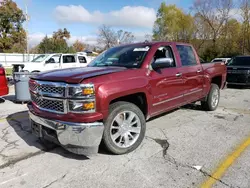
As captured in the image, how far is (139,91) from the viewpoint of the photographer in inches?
158

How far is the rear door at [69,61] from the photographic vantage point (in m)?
14.5

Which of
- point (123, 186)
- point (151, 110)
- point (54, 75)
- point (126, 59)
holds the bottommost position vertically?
point (123, 186)

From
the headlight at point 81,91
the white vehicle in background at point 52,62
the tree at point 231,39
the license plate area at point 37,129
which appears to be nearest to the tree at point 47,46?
the tree at point 231,39

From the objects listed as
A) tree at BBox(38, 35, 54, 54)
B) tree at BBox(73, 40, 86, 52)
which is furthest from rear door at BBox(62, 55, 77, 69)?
tree at BBox(73, 40, 86, 52)

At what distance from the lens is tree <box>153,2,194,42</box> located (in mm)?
40000

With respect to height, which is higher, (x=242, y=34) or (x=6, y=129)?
(x=242, y=34)

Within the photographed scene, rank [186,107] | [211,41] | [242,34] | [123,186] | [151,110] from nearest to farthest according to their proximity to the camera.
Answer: [123,186] → [151,110] → [186,107] → [242,34] → [211,41]

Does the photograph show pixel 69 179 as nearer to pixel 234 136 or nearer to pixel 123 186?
pixel 123 186

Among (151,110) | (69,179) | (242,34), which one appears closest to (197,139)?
(151,110)

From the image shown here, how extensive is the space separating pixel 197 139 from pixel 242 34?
112 feet

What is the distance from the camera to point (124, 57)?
473 centimetres

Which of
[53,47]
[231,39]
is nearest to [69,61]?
[231,39]

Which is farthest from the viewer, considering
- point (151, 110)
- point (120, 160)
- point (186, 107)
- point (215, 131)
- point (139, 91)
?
point (186, 107)

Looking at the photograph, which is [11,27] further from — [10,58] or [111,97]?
[111,97]
